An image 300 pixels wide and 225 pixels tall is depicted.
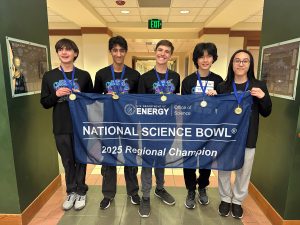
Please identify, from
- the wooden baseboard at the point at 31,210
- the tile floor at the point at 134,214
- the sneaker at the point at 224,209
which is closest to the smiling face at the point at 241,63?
the sneaker at the point at 224,209

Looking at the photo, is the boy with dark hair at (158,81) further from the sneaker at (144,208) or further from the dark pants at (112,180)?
the dark pants at (112,180)

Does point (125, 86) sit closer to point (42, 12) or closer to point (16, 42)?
point (16, 42)

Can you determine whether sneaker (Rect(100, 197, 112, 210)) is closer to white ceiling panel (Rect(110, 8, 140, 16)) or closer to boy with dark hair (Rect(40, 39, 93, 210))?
boy with dark hair (Rect(40, 39, 93, 210))

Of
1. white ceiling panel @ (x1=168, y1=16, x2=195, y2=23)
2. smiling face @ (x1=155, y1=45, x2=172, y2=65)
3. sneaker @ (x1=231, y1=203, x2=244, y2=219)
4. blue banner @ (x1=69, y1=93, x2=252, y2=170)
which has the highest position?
Answer: white ceiling panel @ (x1=168, y1=16, x2=195, y2=23)

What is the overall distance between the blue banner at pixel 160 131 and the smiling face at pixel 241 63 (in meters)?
0.22

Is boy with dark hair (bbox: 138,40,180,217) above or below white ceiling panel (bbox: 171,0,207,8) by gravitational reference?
below

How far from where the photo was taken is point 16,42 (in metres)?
2.02

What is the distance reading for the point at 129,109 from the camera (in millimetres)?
2137

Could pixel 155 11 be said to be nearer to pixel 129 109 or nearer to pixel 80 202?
pixel 129 109

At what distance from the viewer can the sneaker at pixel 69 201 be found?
2418mm

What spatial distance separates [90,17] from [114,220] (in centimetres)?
581

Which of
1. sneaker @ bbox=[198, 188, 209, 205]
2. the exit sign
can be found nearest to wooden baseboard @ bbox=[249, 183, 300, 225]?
sneaker @ bbox=[198, 188, 209, 205]

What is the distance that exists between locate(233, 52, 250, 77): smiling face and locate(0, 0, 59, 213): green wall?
1901 mm

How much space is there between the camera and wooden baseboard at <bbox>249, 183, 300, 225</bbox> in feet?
6.81
